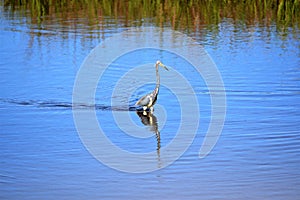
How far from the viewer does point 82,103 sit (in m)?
9.45

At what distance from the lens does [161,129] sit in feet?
26.9

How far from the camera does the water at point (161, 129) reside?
6.05 meters

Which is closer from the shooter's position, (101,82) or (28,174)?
(28,174)

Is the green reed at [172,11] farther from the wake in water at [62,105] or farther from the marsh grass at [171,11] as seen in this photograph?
the wake in water at [62,105]

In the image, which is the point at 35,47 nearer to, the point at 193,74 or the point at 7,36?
the point at 7,36

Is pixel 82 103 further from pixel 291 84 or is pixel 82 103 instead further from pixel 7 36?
pixel 7 36

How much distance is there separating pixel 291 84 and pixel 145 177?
439 cm

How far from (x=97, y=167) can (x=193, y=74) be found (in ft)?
15.1

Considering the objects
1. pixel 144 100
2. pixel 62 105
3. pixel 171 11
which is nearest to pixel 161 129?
pixel 144 100

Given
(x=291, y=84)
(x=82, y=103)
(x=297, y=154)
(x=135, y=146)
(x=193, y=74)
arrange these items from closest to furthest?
(x=297, y=154) < (x=135, y=146) < (x=82, y=103) < (x=291, y=84) < (x=193, y=74)

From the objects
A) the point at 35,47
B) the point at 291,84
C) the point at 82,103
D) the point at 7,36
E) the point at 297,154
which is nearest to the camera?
the point at 297,154

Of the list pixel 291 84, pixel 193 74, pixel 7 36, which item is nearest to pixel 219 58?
pixel 193 74

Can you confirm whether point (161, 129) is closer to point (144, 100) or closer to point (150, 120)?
point (150, 120)

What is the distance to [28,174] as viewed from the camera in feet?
21.1
